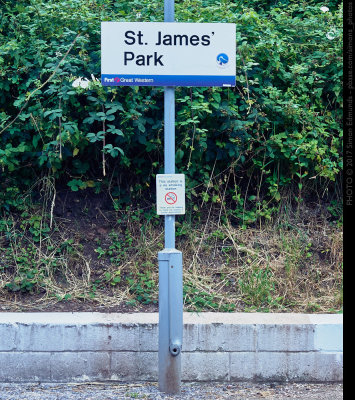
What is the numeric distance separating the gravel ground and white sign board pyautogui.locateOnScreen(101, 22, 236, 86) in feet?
8.16

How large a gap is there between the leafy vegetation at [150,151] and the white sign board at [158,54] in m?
0.91

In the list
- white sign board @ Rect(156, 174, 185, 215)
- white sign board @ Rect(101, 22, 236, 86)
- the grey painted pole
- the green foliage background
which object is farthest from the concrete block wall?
white sign board @ Rect(101, 22, 236, 86)

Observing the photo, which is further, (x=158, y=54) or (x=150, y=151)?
(x=150, y=151)

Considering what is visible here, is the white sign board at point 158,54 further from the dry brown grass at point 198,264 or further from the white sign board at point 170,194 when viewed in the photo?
the dry brown grass at point 198,264

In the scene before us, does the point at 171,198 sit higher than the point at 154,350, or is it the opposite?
the point at 171,198

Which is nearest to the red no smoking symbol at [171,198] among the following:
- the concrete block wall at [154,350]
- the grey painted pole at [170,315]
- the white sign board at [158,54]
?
the grey painted pole at [170,315]

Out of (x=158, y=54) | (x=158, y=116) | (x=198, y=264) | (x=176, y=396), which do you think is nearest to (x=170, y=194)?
(x=158, y=54)

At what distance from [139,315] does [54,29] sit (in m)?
3.18

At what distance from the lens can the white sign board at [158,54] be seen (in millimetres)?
4266

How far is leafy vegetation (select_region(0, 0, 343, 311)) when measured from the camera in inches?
208

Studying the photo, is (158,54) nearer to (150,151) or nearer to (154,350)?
(150,151)

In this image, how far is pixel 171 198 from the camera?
173 inches

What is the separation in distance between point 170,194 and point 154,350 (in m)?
1.34

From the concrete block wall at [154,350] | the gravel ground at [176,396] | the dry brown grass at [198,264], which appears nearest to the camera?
the gravel ground at [176,396]
